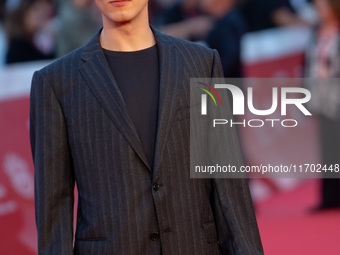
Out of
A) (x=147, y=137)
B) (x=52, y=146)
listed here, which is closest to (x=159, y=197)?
(x=147, y=137)

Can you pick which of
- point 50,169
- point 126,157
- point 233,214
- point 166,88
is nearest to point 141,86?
point 166,88

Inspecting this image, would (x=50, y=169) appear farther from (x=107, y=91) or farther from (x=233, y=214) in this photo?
(x=233, y=214)

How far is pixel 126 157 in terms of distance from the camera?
2234 mm

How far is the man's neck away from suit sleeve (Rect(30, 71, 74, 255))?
0.82 feet

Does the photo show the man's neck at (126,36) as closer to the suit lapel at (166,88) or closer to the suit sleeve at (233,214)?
the suit lapel at (166,88)

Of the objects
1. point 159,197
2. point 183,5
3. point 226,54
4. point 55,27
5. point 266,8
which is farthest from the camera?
point 266,8

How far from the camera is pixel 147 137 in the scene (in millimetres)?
2270

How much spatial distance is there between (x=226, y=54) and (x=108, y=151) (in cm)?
375

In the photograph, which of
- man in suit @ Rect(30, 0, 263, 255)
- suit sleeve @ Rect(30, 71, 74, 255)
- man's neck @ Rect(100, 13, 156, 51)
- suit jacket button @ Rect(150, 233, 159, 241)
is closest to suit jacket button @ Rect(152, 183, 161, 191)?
man in suit @ Rect(30, 0, 263, 255)

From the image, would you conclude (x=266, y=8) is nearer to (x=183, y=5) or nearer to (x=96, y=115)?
(x=183, y=5)

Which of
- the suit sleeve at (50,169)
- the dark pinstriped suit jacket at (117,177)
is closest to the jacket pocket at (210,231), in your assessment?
the dark pinstriped suit jacket at (117,177)

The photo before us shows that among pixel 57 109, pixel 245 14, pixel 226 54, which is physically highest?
pixel 245 14

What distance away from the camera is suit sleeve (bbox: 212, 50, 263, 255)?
2.28 metres

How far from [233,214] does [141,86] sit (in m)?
0.50
